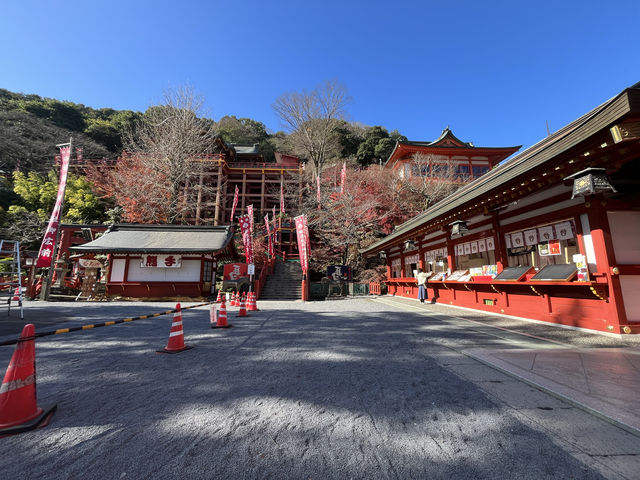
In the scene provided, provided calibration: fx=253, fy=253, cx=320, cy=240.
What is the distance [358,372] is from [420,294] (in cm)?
889

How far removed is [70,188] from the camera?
954 inches

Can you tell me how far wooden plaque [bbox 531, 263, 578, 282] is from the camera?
525 cm

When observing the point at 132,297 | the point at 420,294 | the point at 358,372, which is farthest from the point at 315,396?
the point at 132,297

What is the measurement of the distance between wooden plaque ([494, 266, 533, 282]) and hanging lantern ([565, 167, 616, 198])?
2419mm

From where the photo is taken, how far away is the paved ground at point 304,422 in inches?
61.8

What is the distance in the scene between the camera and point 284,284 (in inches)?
687

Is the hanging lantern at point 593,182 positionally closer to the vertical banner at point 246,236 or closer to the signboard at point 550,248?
the signboard at point 550,248

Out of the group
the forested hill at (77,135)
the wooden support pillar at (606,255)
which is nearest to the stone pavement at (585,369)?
the wooden support pillar at (606,255)

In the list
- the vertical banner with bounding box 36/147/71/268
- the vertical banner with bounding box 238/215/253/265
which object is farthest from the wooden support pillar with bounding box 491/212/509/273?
the vertical banner with bounding box 36/147/71/268

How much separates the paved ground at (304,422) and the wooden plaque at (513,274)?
2.42m

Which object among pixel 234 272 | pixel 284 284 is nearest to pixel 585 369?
pixel 284 284

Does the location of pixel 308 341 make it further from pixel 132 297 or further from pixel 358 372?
pixel 132 297

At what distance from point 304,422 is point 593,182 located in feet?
19.8

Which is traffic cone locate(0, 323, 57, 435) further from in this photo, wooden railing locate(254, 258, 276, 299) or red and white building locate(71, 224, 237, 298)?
wooden railing locate(254, 258, 276, 299)
